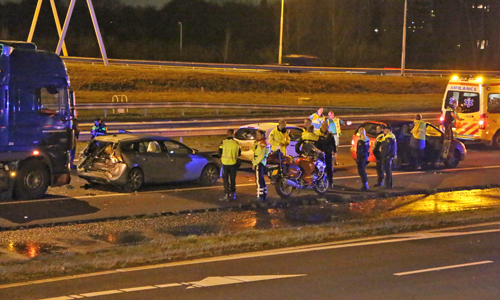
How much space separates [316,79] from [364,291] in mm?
43278

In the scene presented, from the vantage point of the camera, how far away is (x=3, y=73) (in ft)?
43.1

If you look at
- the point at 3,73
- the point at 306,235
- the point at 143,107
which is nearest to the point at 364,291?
the point at 306,235

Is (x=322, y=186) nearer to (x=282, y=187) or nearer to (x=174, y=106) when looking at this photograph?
(x=282, y=187)

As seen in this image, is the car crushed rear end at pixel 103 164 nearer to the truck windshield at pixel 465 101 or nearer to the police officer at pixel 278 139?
the police officer at pixel 278 139

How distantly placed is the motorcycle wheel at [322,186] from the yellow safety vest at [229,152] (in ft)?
7.68

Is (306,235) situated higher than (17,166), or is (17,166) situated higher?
(17,166)

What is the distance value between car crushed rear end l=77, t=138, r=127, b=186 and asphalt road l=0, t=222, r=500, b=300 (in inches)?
222

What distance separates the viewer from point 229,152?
13609 mm

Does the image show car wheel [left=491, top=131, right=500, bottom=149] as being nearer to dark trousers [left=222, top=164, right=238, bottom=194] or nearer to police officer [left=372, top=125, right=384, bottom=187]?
police officer [left=372, top=125, right=384, bottom=187]

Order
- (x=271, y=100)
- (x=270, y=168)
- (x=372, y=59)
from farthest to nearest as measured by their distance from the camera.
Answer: (x=372, y=59) → (x=271, y=100) → (x=270, y=168)

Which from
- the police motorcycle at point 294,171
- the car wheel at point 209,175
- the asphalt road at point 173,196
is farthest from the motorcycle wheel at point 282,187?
the car wheel at point 209,175

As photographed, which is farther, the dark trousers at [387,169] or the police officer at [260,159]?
the dark trousers at [387,169]

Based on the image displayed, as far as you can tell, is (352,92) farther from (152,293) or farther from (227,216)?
(152,293)

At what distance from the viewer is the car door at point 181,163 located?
49.5 ft
